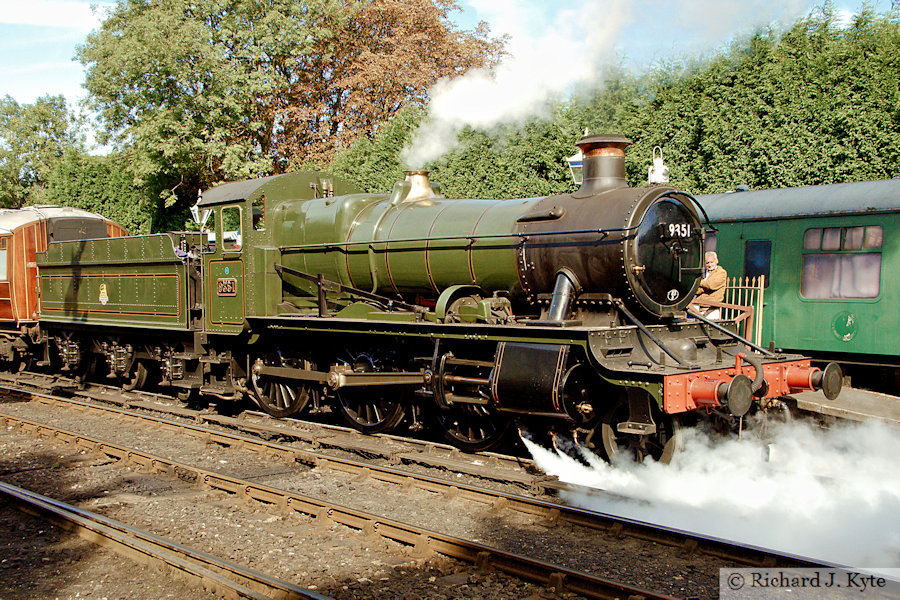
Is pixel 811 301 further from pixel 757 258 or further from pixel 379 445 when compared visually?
pixel 379 445

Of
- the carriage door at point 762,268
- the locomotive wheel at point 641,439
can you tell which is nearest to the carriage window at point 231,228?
the locomotive wheel at point 641,439

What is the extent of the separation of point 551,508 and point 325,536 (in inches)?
71.4

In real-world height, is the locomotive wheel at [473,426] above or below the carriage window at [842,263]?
below

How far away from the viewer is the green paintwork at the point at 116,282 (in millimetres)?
10477

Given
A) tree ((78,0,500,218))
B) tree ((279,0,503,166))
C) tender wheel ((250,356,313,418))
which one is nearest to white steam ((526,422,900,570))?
tender wheel ((250,356,313,418))

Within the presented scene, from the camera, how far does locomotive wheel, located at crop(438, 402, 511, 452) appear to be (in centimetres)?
763

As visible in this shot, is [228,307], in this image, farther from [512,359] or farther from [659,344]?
[659,344]

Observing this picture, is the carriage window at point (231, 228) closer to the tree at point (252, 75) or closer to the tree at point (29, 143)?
the tree at point (252, 75)

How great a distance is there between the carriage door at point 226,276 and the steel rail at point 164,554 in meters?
3.56

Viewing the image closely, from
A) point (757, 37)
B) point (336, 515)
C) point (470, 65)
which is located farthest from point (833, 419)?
point (470, 65)

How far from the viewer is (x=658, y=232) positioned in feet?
21.7

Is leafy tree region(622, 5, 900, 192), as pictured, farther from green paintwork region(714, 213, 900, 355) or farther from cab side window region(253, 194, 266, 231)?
cab side window region(253, 194, 266, 231)

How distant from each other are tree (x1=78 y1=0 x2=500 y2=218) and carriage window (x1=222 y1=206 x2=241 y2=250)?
1039cm

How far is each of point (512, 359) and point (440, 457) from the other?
1.73 metres
